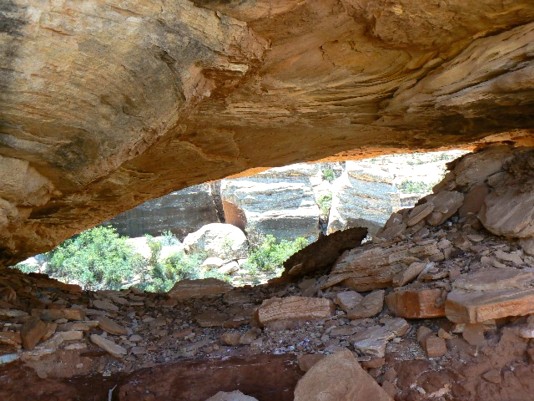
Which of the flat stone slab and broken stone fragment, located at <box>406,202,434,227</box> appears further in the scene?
broken stone fragment, located at <box>406,202,434,227</box>

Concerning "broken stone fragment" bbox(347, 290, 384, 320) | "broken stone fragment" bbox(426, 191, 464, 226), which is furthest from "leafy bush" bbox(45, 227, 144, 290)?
"broken stone fragment" bbox(347, 290, 384, 320)

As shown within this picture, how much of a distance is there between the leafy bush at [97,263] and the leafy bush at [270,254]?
326cm

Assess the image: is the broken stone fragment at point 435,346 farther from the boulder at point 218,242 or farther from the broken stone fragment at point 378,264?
the boulder at point 218,242

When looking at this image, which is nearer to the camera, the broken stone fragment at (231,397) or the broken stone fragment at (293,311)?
the broken stone fragment at (231,397)

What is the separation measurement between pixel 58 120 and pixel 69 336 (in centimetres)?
182

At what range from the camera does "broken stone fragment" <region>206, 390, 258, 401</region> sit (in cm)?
369

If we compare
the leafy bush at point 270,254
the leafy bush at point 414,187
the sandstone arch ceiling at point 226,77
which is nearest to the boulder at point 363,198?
the leafy bush at point 414,187

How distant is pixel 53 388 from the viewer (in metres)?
4.15

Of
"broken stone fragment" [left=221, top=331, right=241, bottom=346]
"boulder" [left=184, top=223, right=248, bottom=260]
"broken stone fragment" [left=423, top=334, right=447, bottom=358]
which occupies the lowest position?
"boulder" [left=184, top=223, right=248, bottom=260]

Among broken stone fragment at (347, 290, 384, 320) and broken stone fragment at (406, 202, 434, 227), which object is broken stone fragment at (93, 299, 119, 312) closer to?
broken stone fragment at (347, 290, 384, 320)

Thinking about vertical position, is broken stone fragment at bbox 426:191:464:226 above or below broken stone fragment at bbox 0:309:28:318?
above

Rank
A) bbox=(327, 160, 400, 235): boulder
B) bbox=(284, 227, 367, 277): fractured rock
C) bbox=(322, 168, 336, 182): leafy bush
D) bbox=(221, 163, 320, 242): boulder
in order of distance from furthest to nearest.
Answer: bbox=(322, 168, 336, 182): leafy bush → bbox=(221, 163, 320, 242): boulder → bbox=(327, 160, 400, 235): boulder → bbox=(284, 227, 367, 277): fractured rock

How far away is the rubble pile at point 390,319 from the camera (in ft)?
12.0

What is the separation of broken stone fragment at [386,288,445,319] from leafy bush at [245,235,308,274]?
12.5m
